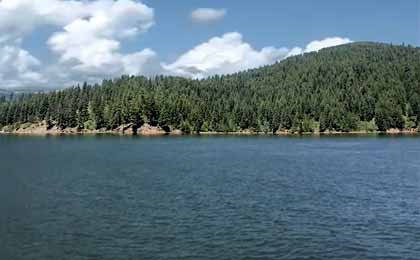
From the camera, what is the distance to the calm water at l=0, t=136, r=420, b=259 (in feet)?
129

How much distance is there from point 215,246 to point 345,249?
10845 millimetres

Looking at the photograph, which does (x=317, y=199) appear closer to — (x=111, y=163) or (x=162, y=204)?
(x=162, y=204)

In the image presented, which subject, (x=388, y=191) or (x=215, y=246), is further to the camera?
(x=388, y=191)

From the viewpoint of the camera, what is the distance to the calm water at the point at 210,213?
39.4 metres

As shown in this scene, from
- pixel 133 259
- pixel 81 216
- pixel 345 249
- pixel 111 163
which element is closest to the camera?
pixel 133 259

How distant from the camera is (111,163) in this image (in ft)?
361

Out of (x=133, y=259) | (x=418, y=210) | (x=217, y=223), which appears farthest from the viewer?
(x=418, y=210)

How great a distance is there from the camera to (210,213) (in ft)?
172

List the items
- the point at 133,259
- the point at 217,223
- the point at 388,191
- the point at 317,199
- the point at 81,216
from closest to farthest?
1. the point at 133,259
2. the point at 217,223
3. the point at 81,216
4. the point at 317,199
5. the point at 388,191

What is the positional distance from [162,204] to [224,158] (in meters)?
66.7

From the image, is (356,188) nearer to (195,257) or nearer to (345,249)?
(345,249)

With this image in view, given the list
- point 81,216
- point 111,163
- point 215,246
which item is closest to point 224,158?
point 111,163

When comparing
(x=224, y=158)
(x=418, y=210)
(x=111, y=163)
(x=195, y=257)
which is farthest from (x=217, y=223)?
(x=224, y=158)

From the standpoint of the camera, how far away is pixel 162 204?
57.8 metres
